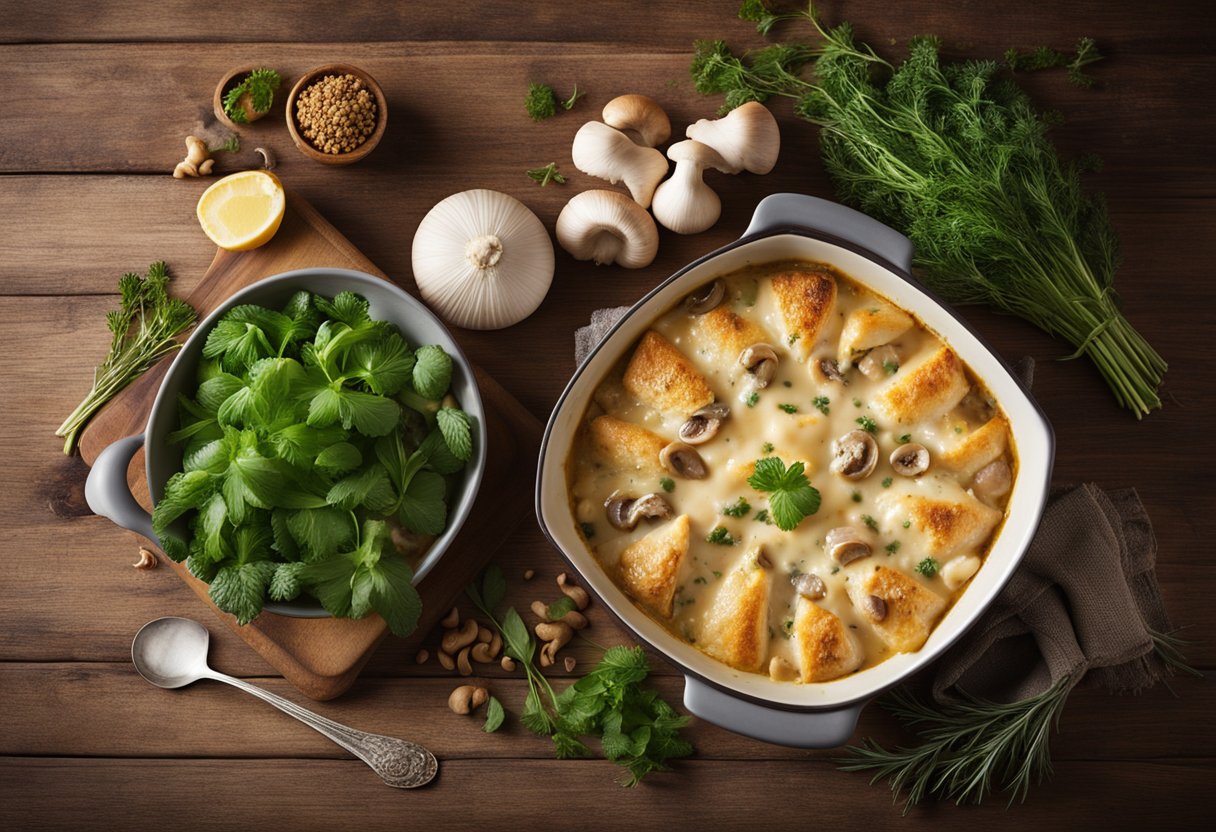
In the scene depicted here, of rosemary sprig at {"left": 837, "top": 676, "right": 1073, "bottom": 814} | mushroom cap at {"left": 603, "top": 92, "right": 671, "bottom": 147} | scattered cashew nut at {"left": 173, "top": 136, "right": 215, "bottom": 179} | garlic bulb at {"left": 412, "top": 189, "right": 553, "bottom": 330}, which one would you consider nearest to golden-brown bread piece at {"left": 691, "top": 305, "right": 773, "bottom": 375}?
garlic bulb at {"left": 412, "top": 189, "right": 553, "bottom": 330}

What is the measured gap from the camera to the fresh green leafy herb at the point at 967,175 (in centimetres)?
282

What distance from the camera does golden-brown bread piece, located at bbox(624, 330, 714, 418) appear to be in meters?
2.76

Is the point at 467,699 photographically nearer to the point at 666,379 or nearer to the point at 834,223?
the point at 666,379

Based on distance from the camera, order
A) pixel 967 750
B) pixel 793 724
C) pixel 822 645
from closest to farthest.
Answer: pixel 793 724 → pixel 822 645 → pixel 967 750

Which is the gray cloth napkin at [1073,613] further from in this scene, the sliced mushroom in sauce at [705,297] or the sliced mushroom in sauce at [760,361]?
the sliced mushroom in sauce at [705,297]

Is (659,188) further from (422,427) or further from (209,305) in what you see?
(209,305)

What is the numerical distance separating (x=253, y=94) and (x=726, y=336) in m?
1.81

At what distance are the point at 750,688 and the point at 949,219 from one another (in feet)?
5.01

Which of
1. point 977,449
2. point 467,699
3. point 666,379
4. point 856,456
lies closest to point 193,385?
point 467,699

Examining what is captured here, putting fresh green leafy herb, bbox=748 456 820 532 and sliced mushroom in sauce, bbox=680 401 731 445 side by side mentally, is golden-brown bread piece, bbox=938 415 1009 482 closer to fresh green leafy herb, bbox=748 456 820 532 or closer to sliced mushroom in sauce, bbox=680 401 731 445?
fresh green leafy herb, bbox=748 456 820 532

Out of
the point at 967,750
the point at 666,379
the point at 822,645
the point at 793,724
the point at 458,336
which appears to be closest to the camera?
the point at 793,724

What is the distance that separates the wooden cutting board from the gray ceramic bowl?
0.27 meters

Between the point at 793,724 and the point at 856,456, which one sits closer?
the point at 793,724

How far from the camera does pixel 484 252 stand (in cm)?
293
